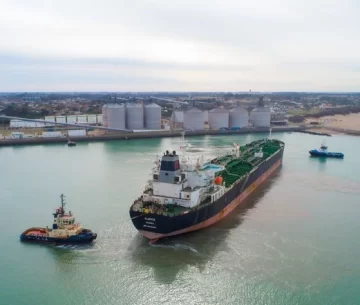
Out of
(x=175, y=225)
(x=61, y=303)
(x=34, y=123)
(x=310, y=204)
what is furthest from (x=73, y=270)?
(x=34, y=123)

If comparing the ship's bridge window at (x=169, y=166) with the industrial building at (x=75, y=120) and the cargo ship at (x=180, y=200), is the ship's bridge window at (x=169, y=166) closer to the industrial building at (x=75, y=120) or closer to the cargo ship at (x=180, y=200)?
the cargo ship at (x=180, y=200)

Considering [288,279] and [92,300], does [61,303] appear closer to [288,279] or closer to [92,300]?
[92,300]

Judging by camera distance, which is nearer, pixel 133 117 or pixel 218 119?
pixel 133 117

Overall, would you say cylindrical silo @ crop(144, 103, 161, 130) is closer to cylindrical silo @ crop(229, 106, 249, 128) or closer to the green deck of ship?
cylindrical silo @ crop(229, 106, 249, 128)

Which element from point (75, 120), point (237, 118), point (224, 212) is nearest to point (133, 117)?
point (237, 118)

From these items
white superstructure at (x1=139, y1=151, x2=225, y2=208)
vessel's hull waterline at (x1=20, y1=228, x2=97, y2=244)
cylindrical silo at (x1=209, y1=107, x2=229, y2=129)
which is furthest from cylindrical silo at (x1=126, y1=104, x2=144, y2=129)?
vessel's hull waterline at (x1=20, y1=228, x2=97, y2=244)

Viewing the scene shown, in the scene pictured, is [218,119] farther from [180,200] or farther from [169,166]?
[180,200]
